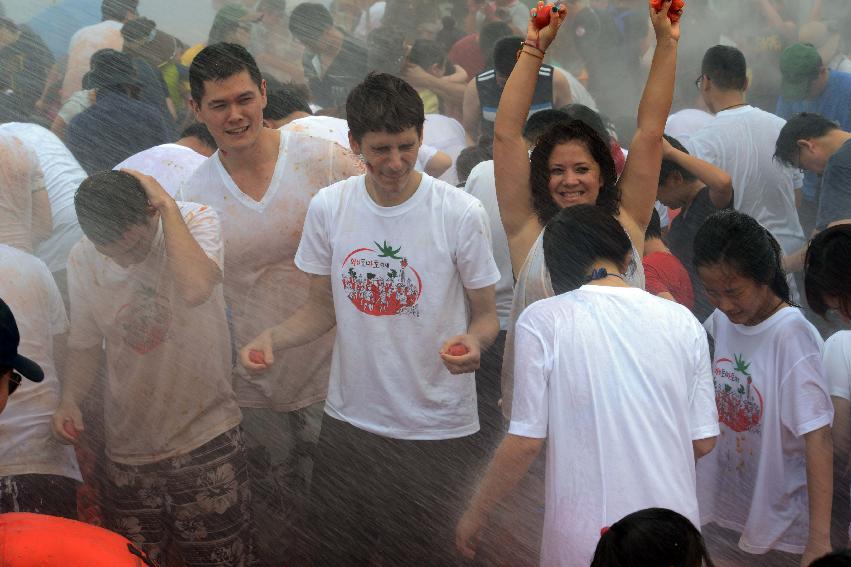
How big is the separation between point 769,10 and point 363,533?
23.3 ft

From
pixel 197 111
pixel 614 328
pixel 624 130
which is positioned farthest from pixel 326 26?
pixel 614 328

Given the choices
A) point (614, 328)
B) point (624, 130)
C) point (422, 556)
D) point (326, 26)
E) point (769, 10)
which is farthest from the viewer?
point (769, 10)

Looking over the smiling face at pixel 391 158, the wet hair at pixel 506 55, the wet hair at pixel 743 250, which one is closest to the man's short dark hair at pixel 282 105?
the wet hair at pixel 506 55

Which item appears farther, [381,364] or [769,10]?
[769,10]

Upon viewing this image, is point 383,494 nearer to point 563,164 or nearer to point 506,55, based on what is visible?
point 563,164

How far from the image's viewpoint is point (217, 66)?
3680 millimetres

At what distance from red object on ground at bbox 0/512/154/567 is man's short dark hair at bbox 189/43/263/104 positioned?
6.97 feet

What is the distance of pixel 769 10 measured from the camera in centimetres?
888

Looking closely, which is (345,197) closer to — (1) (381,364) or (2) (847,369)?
(1) (381,364)

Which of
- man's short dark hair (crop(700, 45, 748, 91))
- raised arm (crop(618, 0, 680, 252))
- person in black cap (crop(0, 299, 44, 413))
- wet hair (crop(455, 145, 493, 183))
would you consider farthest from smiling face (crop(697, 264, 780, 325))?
man's short dark hair (crop(700, 45, 748, 91))

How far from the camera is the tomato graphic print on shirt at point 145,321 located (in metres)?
3.50

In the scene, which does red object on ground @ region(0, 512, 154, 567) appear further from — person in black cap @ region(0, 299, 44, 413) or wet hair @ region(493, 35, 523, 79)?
wet hair @ region(493, 35, 523, 79)

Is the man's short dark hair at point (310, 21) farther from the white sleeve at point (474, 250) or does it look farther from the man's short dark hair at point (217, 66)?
the white sleeve at point (474, 250)

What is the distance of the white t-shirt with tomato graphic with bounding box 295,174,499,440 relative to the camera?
3248 mm
